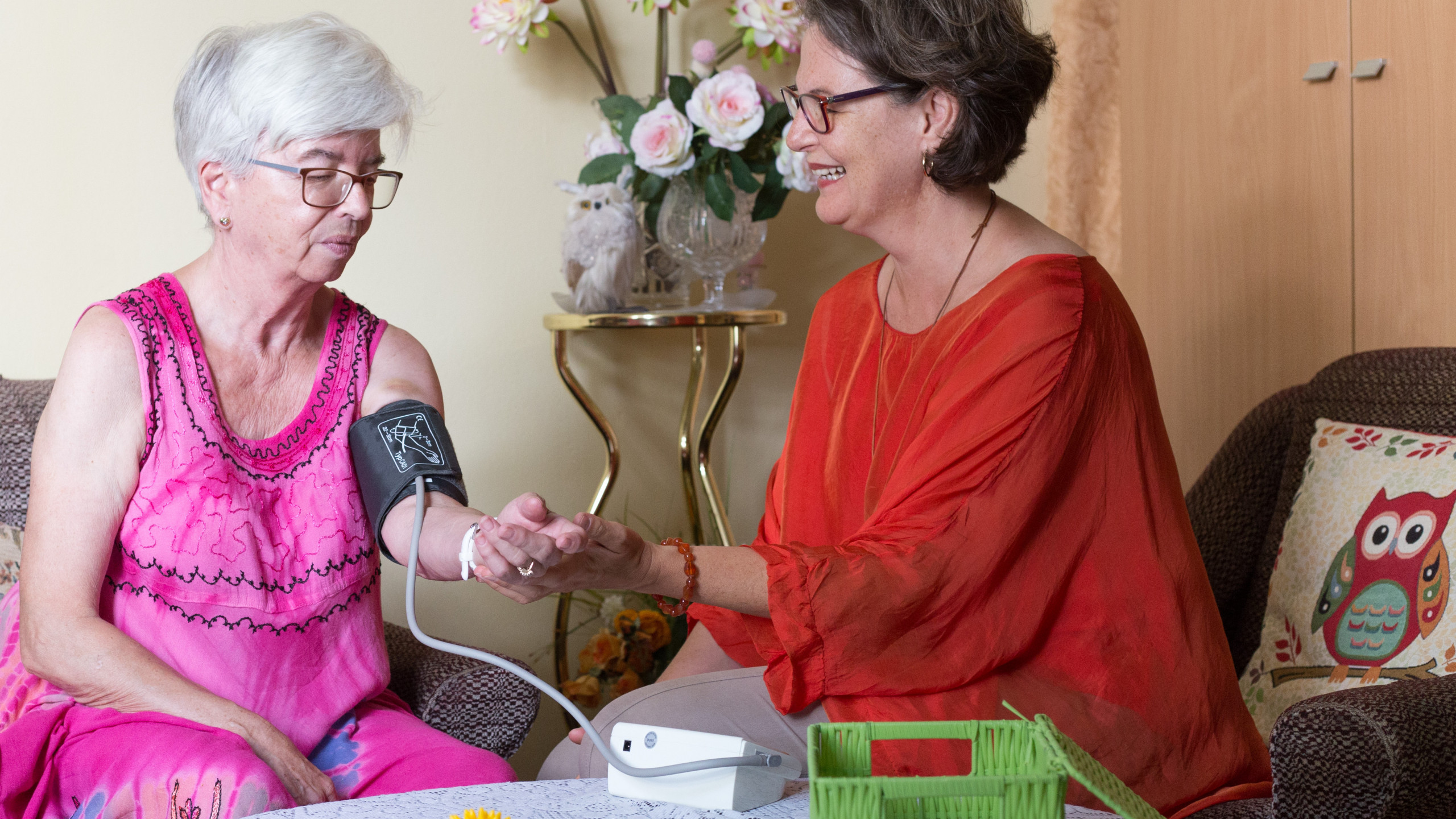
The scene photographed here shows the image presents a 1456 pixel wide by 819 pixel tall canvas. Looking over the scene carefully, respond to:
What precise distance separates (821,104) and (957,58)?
0.16 meters

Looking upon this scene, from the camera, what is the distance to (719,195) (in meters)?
2.21

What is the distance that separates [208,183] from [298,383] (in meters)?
0.25

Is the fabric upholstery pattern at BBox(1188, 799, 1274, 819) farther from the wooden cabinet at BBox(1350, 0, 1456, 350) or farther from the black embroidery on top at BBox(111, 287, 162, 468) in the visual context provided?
the black embroidery on top at BBox(111, 287, 162, 468)

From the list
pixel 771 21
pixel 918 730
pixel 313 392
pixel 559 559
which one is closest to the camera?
pixel 918 730

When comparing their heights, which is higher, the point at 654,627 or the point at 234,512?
the point at 234,512

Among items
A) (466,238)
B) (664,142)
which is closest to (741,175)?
(664,142)

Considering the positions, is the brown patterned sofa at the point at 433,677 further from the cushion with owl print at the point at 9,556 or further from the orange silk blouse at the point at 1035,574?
the orange silk blouse at the point at 1035,574

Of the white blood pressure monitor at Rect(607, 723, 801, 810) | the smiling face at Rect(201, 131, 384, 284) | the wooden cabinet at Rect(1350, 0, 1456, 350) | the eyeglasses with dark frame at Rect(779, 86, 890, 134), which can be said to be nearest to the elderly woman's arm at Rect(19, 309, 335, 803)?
the smiling face at Rect(201, 131, 384, 284)

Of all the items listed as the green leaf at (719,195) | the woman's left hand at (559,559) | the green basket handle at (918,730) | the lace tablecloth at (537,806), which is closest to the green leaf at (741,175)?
the green leaf at (719,195)

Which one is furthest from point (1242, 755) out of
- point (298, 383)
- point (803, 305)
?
point (803, 305)

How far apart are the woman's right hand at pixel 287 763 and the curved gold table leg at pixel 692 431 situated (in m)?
1.21

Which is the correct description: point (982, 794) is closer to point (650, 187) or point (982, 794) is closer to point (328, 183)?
point (328, 183)

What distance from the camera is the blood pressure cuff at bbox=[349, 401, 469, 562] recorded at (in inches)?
52.6

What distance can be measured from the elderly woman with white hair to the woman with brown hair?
0.97 ft
